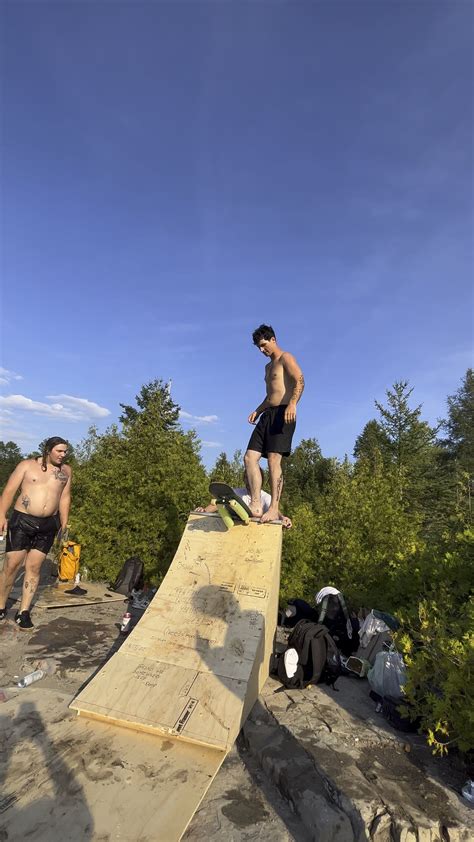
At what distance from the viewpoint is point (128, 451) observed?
28.1 feet

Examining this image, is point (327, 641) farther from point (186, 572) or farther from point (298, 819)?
point (298, 819)

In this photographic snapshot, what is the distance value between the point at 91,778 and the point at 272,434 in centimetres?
372

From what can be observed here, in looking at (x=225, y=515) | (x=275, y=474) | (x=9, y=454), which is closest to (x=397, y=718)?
(x=225, y=515)

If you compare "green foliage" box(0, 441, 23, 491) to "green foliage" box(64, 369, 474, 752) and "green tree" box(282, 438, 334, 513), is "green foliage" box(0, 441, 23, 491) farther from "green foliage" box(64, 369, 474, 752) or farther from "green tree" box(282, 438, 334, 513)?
"green foliage" box(64, 369, 474, 752)

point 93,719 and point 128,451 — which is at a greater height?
point 128,451

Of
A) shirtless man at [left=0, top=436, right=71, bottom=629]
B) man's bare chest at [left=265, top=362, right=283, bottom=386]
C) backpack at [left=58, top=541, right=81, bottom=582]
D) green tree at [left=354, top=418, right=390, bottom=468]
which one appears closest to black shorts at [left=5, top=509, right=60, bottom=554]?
shirtless man at [left=0, top=436, right=71, bottom=629]

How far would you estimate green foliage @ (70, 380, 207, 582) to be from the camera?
25.2ft

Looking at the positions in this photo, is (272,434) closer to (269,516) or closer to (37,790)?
(269,516)


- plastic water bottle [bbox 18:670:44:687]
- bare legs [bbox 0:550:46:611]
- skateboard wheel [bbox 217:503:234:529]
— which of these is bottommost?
plastic water bottle [bbox 18:670:44:687]

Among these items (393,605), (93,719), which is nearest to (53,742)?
(93,719)

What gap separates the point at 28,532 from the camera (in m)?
4.99

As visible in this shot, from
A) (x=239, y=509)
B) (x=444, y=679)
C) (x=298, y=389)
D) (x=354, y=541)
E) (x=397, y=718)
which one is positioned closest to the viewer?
(x=444, y=679)

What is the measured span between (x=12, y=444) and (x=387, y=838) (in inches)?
3901

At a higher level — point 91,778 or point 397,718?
point 397,718
